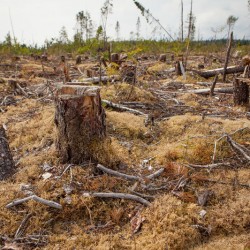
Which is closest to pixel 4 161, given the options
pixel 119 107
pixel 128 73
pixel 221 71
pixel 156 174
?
pixel 156 174

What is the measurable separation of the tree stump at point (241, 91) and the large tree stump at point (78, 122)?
3366 mm

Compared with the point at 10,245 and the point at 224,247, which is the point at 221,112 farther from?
the point at 10,245

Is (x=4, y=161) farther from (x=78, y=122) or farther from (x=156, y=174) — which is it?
(x=156, y=174)

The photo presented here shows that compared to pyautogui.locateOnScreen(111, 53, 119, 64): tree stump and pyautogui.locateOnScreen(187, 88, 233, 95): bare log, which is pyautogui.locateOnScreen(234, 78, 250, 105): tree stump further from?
pyautogui.locateOnScreen(111, 53, 119, 64): tree stump

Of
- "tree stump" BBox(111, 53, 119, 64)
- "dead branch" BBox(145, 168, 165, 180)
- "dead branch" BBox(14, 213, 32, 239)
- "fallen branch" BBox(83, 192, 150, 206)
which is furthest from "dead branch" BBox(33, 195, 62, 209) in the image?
"tree stump" BBox(111, 53, 119, 64)

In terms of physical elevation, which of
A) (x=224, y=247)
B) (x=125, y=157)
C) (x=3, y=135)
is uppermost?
(x=3, y=135)

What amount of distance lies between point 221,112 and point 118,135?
2136mm

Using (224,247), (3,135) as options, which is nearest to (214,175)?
(224,247)

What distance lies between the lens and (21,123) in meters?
4.70

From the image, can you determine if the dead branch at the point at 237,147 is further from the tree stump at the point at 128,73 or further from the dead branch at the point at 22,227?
the tree stump at the point at 128,73

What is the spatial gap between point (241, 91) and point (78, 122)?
373cm

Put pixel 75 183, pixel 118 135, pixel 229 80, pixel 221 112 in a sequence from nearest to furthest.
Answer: pixel 75 183 → pixel 118 135 → pixel 221 112 → pixel 229 80

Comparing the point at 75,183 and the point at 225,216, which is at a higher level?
the point at 75,183

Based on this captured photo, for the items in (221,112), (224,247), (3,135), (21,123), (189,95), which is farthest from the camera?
(189,95)
